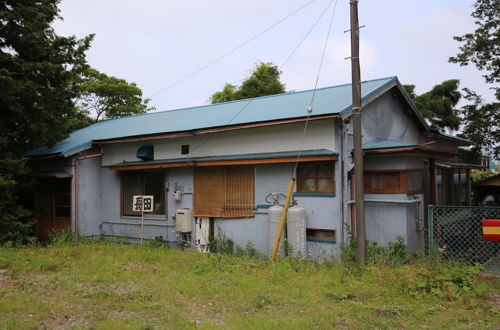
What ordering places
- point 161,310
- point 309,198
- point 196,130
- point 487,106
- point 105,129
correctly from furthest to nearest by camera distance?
point 487,106, point 105,129, point 196,130, point 309,198, point 161,310

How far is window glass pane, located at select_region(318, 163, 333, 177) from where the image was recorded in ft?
29.8

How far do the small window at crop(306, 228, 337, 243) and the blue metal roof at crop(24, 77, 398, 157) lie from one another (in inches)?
105

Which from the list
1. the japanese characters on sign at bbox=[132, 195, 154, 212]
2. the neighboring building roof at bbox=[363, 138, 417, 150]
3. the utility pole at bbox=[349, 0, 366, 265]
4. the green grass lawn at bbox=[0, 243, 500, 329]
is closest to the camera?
the green grass lawn at bbox=[0, 243, 500, 329]

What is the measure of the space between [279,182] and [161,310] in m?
4.78

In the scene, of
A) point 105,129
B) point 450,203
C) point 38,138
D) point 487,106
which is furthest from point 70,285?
point 487,106

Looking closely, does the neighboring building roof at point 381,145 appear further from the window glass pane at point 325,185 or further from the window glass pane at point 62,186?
the window glass pane at point 62,186

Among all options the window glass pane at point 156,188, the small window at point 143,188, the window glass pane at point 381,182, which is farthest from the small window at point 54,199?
the window glass pane at point 381,182

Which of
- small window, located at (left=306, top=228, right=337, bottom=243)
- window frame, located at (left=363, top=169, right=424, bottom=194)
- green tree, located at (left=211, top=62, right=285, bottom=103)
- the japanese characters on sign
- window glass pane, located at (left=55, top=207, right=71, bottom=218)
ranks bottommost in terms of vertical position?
small window, located at (left=306, top=228, right=337, bottom=243)

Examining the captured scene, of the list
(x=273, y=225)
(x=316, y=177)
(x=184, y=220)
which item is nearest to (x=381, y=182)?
(x=316, y=177)

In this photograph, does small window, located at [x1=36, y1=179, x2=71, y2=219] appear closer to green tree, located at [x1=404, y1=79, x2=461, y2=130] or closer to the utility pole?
the utility pole

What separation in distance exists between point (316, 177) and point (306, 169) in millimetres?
325

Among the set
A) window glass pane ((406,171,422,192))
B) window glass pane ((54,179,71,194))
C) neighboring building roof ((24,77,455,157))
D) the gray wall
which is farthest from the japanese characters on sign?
window glass pane ((406,171,422,192))

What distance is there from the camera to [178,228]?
434 inches

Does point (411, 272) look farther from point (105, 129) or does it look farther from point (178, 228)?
point (105, 129)
